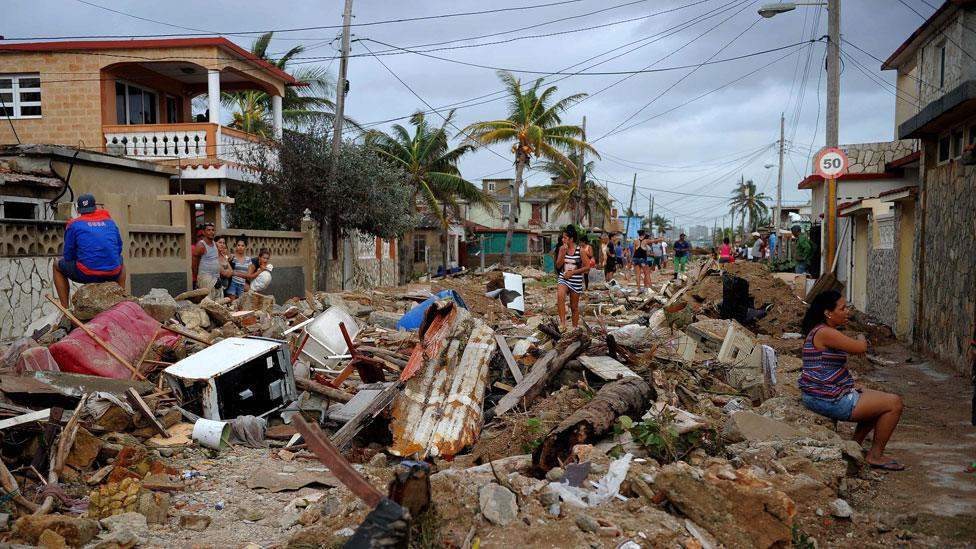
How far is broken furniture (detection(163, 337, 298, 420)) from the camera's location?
659 centimetres

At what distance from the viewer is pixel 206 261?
1270 centimetres

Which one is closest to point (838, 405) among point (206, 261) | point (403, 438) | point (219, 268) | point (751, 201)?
point (403, 438)

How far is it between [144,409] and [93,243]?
3.43 m

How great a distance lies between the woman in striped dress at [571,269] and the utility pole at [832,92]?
17.4ft

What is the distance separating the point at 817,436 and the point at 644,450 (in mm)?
1648

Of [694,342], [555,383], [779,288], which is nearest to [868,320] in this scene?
[779,288]

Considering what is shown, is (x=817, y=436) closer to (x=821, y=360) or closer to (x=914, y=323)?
(x=821, y=360)

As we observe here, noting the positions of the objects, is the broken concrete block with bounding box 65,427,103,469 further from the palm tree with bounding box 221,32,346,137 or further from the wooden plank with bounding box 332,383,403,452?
the palm tree with bounding box 221,32,346,137

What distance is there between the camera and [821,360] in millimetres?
5477

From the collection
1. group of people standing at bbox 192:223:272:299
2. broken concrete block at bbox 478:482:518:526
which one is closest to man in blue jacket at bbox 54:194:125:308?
group of people standing at bbox 192:223:272:299

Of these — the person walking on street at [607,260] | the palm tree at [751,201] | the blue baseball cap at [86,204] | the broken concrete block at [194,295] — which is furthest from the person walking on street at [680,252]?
the palm tree at [751,201]

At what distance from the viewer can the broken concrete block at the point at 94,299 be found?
325 inches

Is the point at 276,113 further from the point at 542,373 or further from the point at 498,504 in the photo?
the point at 498,504

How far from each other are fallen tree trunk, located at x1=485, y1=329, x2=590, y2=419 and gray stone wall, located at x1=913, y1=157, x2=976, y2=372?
14.8 feet
